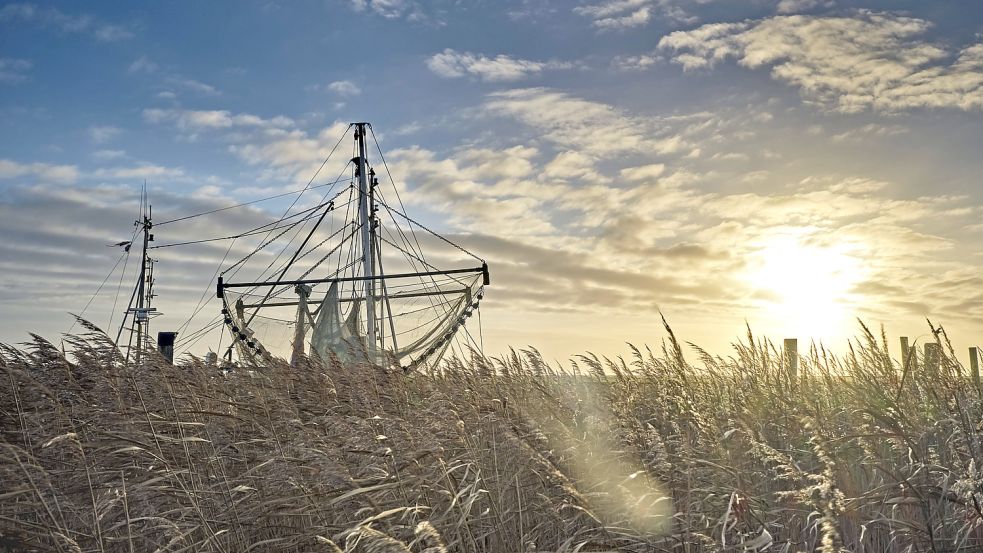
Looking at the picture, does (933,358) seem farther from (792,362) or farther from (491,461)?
(491,461)

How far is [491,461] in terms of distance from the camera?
4.84 meters

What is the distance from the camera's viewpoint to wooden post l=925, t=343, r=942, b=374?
19.2ft

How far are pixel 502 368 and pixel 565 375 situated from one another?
3.35 feet

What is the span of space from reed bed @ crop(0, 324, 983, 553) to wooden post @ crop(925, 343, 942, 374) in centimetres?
14

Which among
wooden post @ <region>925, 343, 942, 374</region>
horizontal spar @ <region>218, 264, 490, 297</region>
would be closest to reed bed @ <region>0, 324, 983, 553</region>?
wooden post @ <region>925, 343, 942, 374</region>

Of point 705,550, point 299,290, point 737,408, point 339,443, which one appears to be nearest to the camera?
point 705,550

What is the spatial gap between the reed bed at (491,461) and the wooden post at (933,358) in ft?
0.45

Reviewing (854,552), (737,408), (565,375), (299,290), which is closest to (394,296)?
(299,290)

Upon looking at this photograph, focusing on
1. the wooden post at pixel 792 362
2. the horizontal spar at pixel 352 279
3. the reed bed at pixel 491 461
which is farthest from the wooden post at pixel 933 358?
the horizontal spar at pixel 352 279

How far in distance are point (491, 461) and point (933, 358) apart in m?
3.99

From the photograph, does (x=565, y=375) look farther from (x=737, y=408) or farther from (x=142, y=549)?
(x=142, y=549)

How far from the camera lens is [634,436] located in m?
4.61

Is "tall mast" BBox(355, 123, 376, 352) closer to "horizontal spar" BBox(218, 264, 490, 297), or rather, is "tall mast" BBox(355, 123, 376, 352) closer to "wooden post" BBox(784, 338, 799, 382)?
"horizontal spar" BBox(218, 264, 490, 297)

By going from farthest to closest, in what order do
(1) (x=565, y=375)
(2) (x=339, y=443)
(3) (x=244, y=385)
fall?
1. (1) (x=565, y=375)
2. (3) (x=244, y=385)
3. (2) (x=339, y=443)
